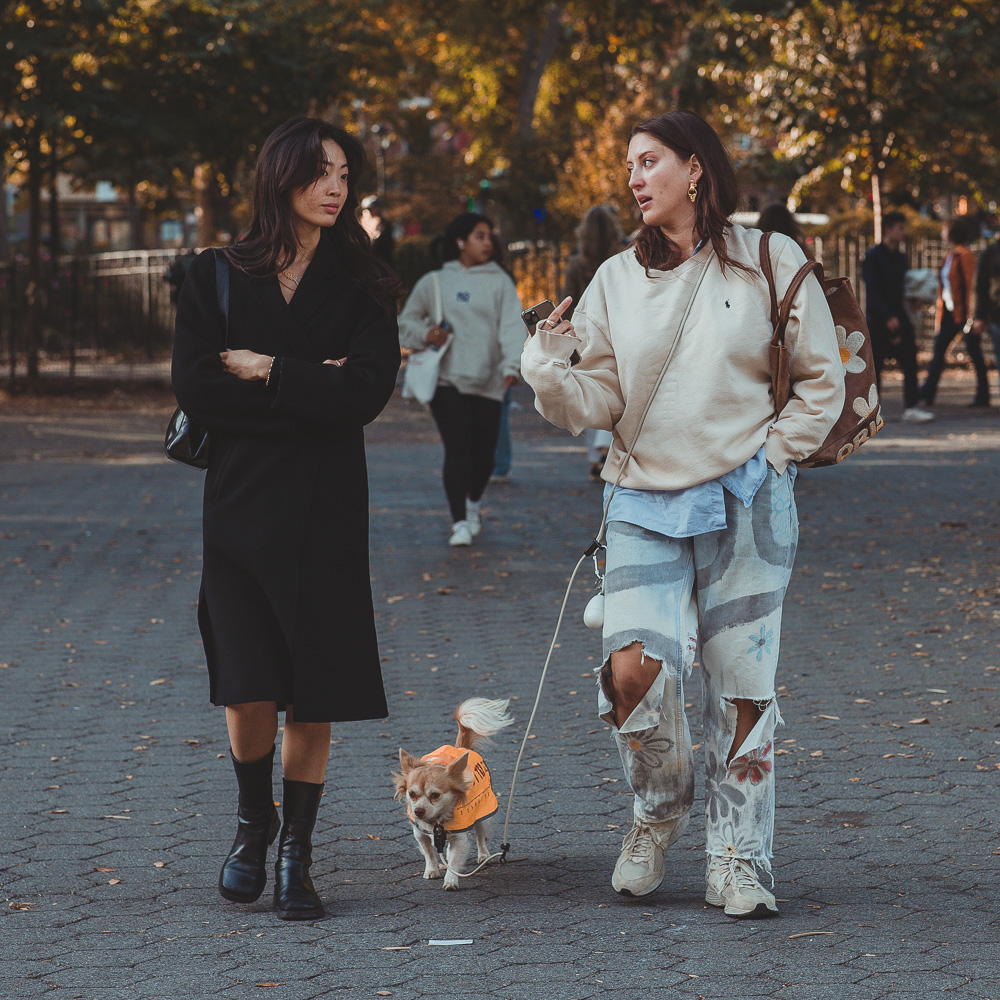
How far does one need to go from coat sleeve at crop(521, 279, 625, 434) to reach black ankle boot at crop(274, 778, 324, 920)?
120 centimetres

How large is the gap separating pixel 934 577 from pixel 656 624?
17.9ft

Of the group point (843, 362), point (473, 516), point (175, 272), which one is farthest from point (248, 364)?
point (175, 272)

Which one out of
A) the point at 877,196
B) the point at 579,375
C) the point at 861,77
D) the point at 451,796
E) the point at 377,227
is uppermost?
the point at 861,77

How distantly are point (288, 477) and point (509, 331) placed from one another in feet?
19.6

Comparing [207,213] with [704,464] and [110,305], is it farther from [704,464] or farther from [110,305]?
[704,464]

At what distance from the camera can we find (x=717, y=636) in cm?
384

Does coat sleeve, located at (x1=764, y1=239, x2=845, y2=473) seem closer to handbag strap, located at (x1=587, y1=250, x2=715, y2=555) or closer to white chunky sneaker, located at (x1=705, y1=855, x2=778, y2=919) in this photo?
handbag strap, located at (x1=587, y1=250, x2=715, y2=555)

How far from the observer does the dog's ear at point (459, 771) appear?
408cm

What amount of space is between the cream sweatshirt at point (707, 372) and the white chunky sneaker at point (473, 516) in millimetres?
6375

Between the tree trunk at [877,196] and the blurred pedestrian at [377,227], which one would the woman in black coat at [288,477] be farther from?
the tree trunk at [877,196]

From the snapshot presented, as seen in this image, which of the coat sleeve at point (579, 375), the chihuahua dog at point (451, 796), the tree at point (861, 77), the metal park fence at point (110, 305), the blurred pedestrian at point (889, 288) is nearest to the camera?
the coat sleeve at point (579, 375)

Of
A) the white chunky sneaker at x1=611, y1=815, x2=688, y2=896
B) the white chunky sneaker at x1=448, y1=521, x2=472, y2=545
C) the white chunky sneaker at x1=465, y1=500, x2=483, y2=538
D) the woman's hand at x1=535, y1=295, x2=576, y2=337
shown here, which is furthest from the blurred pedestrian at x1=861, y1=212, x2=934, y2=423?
the woman's hand at x1=535, y1=295, x2=576, y2=337

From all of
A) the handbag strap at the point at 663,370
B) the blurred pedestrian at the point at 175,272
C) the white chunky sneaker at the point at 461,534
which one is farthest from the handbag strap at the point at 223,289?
the blurred pedestrian at the point at 175,272

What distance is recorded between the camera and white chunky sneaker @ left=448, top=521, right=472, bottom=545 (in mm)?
10094
